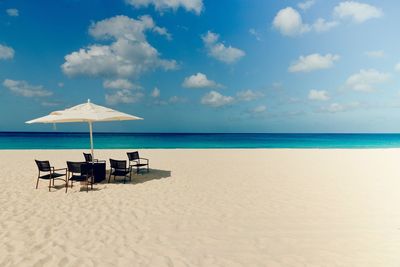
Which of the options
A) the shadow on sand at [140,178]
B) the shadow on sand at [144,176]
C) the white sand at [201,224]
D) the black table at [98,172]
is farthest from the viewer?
the shadow on sand at [144,176]

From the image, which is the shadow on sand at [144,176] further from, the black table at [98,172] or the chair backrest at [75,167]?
the chair backrest at [75,167]

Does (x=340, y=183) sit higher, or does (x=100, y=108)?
(x=100, y=108)

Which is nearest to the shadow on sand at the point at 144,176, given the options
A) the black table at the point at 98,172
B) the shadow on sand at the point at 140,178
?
the shadow on sand at the point at 140,178

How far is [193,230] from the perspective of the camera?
16.6 feet

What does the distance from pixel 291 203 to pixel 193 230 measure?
294cm

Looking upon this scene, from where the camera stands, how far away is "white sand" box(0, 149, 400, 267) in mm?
4051

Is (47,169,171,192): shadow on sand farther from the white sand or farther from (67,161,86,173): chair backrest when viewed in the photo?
(67,161,86,173): chair backrest

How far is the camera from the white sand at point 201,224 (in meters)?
4.05

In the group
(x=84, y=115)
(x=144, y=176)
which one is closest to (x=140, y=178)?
(x=144, y=176)

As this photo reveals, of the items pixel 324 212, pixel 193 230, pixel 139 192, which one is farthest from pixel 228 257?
pixel 139 192

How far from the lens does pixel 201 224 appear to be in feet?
17.6

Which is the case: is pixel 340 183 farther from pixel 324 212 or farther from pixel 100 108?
pixel 100 108

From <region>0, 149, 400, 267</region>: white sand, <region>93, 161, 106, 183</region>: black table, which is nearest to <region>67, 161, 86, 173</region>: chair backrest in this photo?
<region>0, 149, 400, 267</region>: white sand

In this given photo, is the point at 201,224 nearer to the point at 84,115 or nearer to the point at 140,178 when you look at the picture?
the point at 140,178
